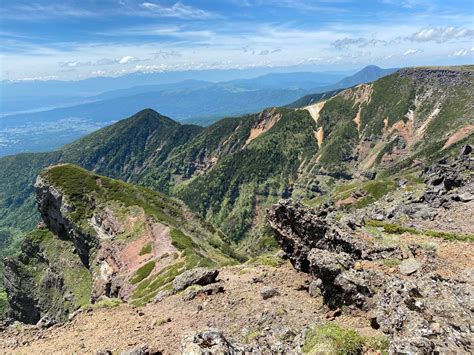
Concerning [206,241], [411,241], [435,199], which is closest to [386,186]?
[206,241]

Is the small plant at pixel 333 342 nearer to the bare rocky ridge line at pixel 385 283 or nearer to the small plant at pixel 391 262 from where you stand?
the bare rocky ridge line at pixel 385 283

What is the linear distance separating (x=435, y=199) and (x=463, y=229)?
1327 centimetres

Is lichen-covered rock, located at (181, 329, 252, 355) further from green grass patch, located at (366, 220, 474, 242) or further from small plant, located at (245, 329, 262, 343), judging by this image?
green grass patch, located at (366, 220, 474, 242)

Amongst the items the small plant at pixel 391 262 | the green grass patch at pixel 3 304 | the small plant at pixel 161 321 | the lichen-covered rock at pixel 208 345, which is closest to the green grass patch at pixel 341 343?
the lichen-covered rock at pixel 208 345

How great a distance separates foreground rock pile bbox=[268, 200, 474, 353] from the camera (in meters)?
13.0

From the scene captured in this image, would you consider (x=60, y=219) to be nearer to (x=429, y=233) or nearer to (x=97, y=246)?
(x=97, y=246)

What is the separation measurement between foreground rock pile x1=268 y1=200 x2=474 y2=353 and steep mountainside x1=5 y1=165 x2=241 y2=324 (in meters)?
31.0

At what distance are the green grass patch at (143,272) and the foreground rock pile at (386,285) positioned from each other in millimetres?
38745

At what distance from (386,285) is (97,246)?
248ft

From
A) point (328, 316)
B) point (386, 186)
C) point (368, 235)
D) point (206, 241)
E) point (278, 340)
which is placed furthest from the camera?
point (386, 186)

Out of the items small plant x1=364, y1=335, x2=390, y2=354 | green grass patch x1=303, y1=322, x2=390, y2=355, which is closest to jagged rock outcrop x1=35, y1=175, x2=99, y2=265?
green grass patch x1=303, y1=322, x2=390, y2=355

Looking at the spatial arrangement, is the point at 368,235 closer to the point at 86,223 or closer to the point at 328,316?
the point at 328,316

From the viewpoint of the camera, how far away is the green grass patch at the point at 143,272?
2461 inches

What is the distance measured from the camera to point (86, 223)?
90.5 metres
